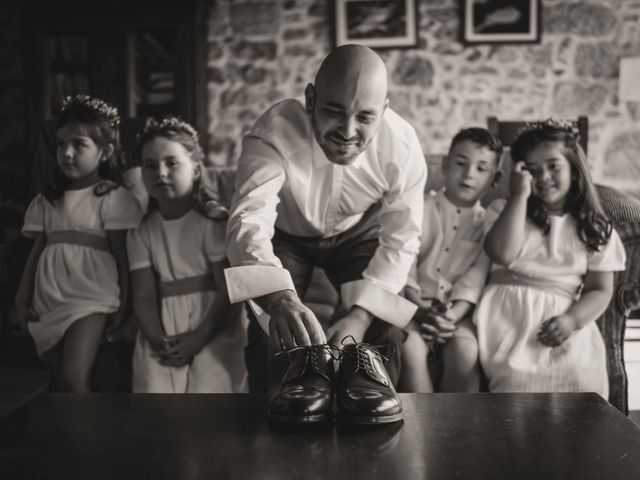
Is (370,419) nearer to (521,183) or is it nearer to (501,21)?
(521,183)

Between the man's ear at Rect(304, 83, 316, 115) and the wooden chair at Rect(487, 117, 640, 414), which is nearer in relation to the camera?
the man's ear at Rect(304, 83, 316, 115)

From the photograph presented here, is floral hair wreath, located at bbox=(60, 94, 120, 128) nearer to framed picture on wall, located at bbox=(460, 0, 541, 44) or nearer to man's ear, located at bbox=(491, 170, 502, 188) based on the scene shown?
Answer: man's ear, located at bbox=(491, 170, 502, 188)

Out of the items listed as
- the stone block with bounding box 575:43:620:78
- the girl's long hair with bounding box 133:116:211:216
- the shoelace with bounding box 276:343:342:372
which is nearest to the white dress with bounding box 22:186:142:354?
the girl's long hair with bounding box 133:116:211:216

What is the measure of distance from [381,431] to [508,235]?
1096 mm

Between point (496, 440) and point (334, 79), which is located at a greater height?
point (334, 79)

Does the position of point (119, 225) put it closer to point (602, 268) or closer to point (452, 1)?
point (602, 268)

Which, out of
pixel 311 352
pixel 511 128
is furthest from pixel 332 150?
pixel 511 128

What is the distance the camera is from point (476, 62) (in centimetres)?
491

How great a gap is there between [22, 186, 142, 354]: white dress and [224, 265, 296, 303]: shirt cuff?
2.25ft

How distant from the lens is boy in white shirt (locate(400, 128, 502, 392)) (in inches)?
73.7

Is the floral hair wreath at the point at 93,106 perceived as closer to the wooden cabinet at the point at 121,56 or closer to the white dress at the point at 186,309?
the white dress at the point at 186,309

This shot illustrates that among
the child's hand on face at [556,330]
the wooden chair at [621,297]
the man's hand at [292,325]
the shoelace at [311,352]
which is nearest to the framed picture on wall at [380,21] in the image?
the wooden chair at [621,297]

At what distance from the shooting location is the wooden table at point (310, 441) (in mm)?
845

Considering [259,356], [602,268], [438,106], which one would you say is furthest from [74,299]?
[438,106]
